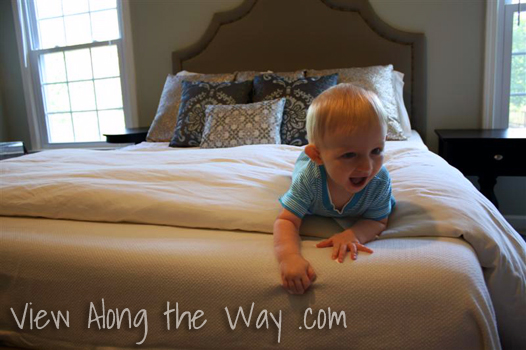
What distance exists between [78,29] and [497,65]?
3.44 metres

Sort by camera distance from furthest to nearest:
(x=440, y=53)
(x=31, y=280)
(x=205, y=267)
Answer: (x=440, y=53) → (x=31, y=280) → (x=205, y=267)

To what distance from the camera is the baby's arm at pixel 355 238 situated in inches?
32.4

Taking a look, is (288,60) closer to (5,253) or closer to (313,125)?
(313,125)

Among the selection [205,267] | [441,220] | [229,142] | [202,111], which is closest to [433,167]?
[441,220]

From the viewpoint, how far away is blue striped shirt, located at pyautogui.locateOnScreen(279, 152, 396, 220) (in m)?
0.95

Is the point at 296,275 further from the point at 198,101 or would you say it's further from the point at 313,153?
the point at 198,101

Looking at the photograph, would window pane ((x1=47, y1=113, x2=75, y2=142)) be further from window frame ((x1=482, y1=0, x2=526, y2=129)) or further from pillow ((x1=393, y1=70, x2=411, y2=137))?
window frame ((x1=482, y1=0, x2=526, y2=129))

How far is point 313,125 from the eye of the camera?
92 cm

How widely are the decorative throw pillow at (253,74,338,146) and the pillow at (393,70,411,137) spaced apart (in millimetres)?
439

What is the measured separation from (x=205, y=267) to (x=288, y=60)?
7.87 feet

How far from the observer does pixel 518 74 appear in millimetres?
2682

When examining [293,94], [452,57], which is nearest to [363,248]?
[293,94]

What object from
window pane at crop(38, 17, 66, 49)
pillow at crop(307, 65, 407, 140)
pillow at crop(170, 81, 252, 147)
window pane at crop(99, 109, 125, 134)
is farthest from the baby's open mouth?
window pane at crop(38, 17, 66, 49)

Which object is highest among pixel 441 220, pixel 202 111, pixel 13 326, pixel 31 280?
pixel 202 111
